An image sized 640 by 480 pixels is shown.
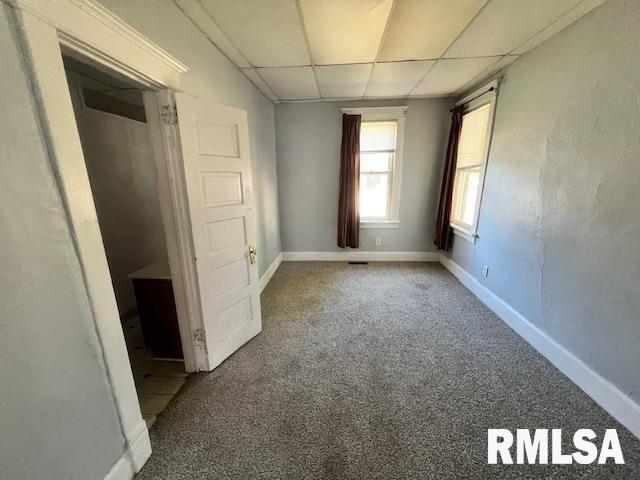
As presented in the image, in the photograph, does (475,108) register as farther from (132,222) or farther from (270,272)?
(132,222)

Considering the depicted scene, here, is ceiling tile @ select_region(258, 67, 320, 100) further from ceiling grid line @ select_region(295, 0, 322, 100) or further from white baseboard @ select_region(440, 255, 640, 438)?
white baseboard @ select_region(440, 255, 640, 438)

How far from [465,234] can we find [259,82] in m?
3.21

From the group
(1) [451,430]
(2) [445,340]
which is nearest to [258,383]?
(1) [451,430]

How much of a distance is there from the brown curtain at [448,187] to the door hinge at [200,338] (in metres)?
3.42

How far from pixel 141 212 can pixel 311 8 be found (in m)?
2.71

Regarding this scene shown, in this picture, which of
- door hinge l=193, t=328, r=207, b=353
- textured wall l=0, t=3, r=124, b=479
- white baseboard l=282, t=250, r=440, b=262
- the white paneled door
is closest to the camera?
textured wall l=0, t=3, r=124, b=479

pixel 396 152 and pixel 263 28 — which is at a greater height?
pixel 263 28

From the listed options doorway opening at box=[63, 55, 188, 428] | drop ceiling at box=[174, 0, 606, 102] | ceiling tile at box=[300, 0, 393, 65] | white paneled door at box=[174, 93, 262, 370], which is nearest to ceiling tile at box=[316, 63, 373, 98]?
drop ceiling at box=[174, 0, 606, 102]

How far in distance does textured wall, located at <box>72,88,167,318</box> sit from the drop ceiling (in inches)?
57.1

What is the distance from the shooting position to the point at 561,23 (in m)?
1.77

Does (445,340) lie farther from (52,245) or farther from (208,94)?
(208,94)

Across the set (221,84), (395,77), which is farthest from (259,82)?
(395,77)

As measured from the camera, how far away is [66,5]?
930mm

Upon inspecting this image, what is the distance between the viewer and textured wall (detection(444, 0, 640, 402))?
1448mm
